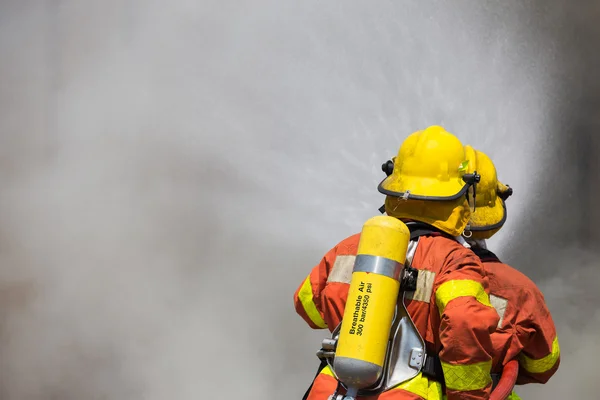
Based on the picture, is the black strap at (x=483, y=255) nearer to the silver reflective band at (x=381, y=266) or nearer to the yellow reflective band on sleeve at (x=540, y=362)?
the yellow reflective band on sleeve at (x=540, y=362)

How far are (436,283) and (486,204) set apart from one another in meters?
1.21

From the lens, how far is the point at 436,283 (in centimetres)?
329

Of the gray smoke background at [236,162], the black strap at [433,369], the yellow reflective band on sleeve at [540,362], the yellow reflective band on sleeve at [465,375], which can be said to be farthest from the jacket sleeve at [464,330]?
the gray smoke background at [236,162]

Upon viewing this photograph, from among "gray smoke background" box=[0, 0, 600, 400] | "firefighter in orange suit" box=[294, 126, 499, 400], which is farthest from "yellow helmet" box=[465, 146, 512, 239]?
"gray smoke background" box=[0, 0, 600, 400]

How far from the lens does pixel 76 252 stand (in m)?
7.61

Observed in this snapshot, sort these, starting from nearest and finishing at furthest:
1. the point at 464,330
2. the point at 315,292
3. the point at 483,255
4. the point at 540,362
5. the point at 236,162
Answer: the point at 464,330 → the point at 315,292 → the point at 540,362 → the point at 483,255 → the point at 236,162

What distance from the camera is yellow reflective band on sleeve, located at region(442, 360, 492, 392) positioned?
3.18 metres

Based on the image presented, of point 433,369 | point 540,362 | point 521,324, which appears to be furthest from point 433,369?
point 540,362

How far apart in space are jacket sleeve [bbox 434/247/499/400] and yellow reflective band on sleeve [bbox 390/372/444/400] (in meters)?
0.07

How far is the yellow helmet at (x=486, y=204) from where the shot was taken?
4.29 metres

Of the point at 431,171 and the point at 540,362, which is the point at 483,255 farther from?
the point at 431,171

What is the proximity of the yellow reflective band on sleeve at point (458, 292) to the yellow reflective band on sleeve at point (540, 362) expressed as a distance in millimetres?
881

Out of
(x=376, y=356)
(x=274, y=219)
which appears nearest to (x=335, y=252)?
(x=376, y=356)

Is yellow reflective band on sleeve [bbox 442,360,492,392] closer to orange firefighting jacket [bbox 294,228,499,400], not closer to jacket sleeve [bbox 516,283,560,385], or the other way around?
orange firefighting jacket [bbox 294,228,499,400]
